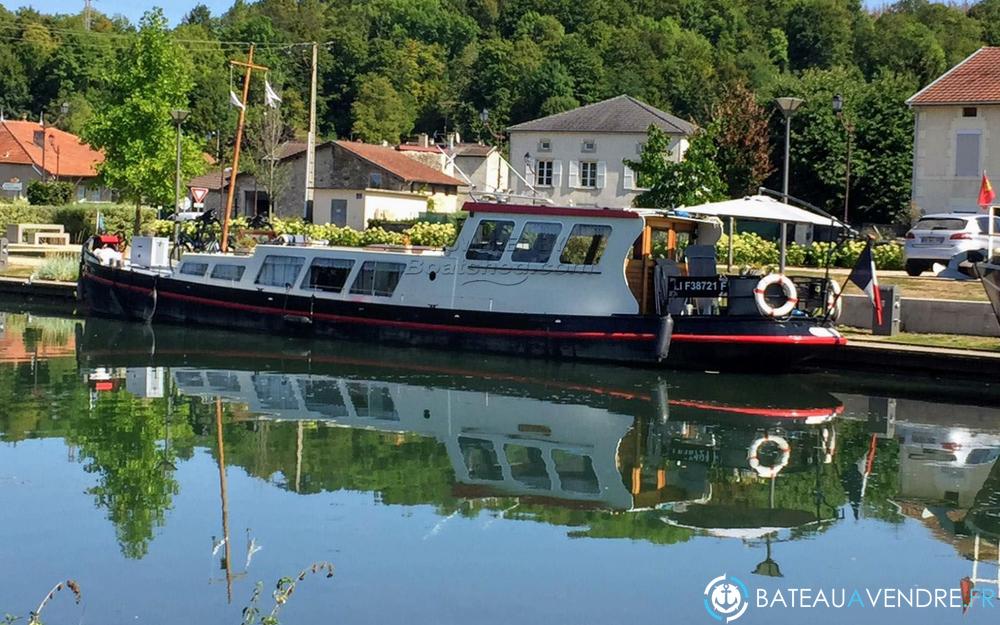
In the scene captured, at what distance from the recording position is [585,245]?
2164cm

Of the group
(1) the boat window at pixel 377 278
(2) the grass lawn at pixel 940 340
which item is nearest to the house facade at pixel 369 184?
(1) the boat window at pixel 377 278

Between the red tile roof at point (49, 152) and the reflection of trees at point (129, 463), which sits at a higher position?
the red tile roof at point (49, 152)

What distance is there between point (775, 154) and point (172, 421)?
38752mm

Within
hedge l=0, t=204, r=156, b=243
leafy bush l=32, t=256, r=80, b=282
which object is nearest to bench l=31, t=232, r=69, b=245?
hedge l=0, t=204, r=156, b=243

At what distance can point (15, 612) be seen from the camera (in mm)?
9008

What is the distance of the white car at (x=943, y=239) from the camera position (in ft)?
93.7

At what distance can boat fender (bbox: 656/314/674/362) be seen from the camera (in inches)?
806

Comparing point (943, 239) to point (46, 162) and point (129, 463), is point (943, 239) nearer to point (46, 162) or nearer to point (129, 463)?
point (129, 463)

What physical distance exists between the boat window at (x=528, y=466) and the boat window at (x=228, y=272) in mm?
11495

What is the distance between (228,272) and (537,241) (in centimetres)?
700

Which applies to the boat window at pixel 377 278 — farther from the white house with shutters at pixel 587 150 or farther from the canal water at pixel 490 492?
the white house with shutters at pixel 587 150

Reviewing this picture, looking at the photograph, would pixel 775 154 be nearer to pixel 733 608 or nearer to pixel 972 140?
pixel 972 140

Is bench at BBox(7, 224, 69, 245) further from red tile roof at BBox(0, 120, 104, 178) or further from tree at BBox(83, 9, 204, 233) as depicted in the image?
red tile roof at BBox(0, 120, 104, 178)

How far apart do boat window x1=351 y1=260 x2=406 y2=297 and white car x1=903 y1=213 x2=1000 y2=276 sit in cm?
1200
